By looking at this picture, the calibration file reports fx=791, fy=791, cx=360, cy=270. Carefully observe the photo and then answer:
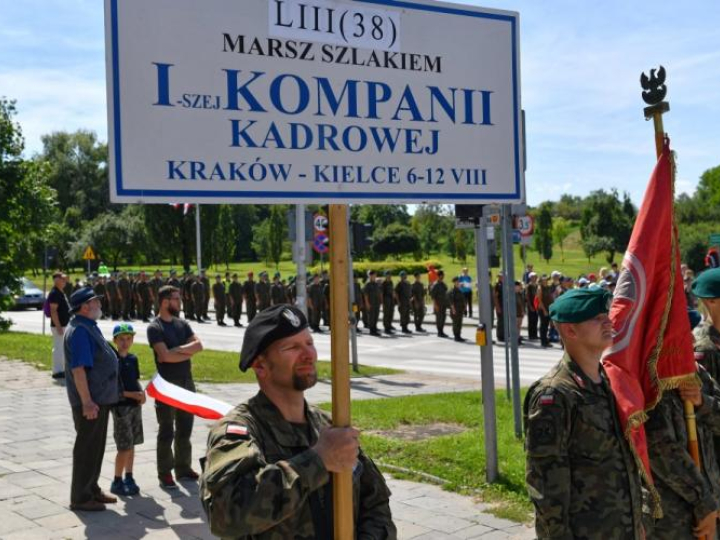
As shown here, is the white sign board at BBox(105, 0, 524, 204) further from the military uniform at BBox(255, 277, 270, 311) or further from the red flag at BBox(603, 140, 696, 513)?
the military uniform at BBox(255, 277, 270, 311)

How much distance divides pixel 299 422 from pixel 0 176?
21616 millimetres

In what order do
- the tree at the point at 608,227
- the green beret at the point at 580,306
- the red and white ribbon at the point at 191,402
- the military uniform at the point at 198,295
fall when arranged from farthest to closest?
1. the tree at the point at 608,227
2. the military uniform at the point at 198,295
3. the green beret at the point at 580,306
4. the red and white ribbon at the point at 191,402

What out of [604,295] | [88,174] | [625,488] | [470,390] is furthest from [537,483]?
[88,174]

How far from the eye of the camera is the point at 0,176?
2173 centimetres

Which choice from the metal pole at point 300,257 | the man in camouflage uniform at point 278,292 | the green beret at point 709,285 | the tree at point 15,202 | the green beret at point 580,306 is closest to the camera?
the green beret at point 580,306

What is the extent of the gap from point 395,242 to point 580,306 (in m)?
55.7

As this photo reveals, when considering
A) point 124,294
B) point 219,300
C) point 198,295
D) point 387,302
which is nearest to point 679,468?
point 387,302

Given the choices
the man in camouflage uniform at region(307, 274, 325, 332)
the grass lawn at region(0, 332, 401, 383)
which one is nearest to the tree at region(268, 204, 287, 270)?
the man in camouflage uniform at region(307, 274, 325, 332)

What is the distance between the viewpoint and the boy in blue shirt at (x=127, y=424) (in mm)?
7078

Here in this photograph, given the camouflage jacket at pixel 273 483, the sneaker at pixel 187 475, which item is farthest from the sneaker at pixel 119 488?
the camouflage jacket at pixel 273 483

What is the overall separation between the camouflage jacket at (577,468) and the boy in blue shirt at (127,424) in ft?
15.3

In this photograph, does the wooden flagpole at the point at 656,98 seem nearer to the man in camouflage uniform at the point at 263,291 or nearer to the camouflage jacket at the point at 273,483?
the camouflage jacket at the point at 273,483

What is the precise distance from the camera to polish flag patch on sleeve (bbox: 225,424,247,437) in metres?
2.44

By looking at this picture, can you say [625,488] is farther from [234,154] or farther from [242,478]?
[234,154]
